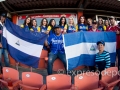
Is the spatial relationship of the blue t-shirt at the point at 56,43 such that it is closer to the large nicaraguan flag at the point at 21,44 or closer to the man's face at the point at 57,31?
the man's face at the point at 57,31

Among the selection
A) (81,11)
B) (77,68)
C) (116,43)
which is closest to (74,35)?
(77,68)

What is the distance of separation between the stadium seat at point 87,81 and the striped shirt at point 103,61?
1.03 m

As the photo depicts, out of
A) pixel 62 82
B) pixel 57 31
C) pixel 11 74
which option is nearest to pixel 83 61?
pixel 57 31

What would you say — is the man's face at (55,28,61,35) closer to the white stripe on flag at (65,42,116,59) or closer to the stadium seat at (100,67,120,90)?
the white stripe on flag at (65,42,116,59)

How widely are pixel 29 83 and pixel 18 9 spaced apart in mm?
11312

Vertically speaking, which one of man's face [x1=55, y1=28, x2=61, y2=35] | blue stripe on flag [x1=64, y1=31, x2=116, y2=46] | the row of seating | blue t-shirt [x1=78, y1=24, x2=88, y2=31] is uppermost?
blue t-shirt [x1=78, y1=24, x2=88, y2=31]

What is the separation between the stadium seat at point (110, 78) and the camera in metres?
2.80

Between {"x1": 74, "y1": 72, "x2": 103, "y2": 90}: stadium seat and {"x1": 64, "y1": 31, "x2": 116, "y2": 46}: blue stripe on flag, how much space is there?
1.41 m

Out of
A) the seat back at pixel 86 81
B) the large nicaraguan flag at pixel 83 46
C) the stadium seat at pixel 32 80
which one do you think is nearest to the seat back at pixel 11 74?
the stadium seat at pixel 32 80

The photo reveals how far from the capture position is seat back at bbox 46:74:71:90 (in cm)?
274

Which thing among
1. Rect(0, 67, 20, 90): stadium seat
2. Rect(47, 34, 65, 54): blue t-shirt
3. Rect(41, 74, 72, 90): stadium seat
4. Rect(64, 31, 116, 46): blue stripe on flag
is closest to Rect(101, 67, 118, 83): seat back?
Rect(41, 74, 72, 90): stadium seat

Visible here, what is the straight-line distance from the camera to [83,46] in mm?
4289

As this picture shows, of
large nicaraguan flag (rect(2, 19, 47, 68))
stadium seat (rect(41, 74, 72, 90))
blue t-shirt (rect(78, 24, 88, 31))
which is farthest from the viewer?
blue t-shirt (rect(78, 24, 88, 31))

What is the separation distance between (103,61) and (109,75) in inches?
32.1
